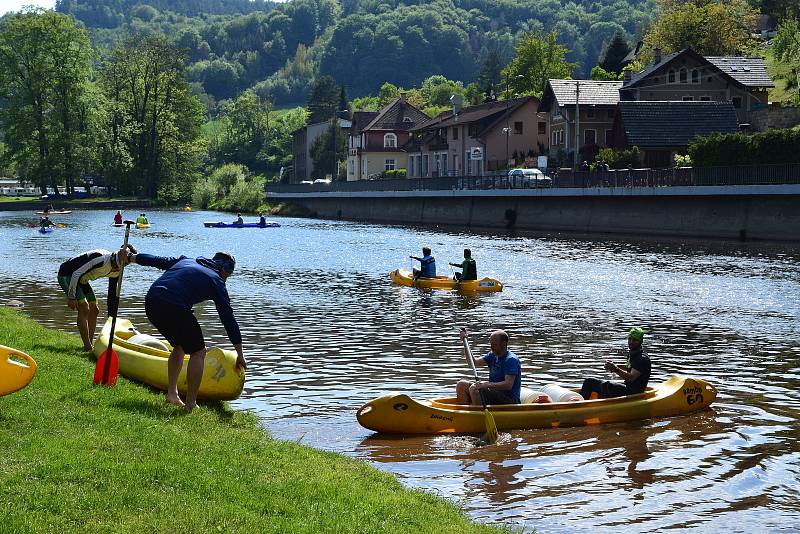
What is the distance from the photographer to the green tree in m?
104

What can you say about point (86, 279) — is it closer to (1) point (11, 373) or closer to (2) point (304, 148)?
(1) point (11, 373)

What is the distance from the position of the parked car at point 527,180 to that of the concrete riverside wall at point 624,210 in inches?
27.4

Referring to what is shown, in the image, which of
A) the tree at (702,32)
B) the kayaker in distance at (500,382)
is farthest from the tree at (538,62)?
A: the kayaker in distance at (500,382)

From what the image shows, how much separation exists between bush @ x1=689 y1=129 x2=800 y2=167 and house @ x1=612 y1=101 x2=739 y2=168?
54.7 ft

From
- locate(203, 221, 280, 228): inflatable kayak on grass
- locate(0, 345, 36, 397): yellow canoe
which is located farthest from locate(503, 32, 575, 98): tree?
locate(0, 345, 36, 397): yellow canoe

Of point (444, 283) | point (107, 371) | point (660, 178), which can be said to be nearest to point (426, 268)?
point (444, 283)

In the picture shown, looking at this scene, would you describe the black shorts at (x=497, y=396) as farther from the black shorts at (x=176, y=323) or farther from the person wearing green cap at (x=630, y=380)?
the black shorts at (x=176, y=323)

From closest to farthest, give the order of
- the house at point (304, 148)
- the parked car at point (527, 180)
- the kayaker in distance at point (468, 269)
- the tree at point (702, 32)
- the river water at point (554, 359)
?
1. the river water at point (554, 359)
2. the kayaker in distance at point (468, 269)
3. the parked car at point (527, 180)
4. the tree at point (702, 32)
5. the house at point (304, 148)

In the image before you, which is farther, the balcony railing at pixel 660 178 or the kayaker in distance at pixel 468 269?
the balcony railing at pixel 660 178

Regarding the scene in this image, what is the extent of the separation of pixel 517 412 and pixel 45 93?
101 m

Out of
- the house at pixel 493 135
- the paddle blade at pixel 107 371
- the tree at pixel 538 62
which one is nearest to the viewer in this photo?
the paddle blade at pixel 107 371

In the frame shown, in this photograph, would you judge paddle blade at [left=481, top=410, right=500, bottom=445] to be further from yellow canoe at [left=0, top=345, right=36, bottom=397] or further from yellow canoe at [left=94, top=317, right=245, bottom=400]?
yellow canoe at [left=0, top=345, right=36, bottom=397]

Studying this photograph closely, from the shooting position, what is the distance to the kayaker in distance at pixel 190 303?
468 inches

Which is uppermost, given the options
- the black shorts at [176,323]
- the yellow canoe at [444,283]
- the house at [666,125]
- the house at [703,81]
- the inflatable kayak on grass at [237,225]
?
the house at [703,81]
